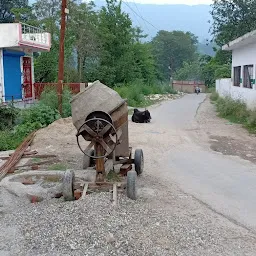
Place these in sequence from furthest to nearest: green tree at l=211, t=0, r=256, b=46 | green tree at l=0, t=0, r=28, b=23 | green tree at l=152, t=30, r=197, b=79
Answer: green tree at l=152, t=30, r=197, b=79
green tree at l=0, t=0, r=28, b=23
green tree at l=211, t=0, r=256, b=46

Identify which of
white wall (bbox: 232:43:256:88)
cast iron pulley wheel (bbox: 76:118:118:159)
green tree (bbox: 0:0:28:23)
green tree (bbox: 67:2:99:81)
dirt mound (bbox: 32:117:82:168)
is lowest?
dirt mound (bbox: 32:117:82:168)

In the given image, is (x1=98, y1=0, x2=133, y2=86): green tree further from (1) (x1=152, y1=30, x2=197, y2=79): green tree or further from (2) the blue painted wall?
(1) (x1=152, y1=30, x2=197, y2=79): green tree

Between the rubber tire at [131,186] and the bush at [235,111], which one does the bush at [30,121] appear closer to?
the rubber tire at [131,186]

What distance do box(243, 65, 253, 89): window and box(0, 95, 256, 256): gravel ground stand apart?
1424 cm

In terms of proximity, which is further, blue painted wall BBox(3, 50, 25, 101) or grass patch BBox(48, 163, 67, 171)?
blue painted wall BBox(3, 50, 25, 101)

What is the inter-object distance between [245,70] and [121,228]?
1788 cm

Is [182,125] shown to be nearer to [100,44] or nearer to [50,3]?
[100,44]

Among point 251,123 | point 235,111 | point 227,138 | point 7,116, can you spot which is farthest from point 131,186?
point 235,111

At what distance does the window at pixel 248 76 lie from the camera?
20181 millimetres

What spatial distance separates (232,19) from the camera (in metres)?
39.3

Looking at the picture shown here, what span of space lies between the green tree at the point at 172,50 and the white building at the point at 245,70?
187ft

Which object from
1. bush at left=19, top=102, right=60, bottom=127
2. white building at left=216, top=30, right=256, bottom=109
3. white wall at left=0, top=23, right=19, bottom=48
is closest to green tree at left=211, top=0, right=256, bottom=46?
white building at left=216, top=30, right=256, bottom=109

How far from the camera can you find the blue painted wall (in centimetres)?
2216

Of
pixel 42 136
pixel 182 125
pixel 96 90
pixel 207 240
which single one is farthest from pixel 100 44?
pixel 207 240
